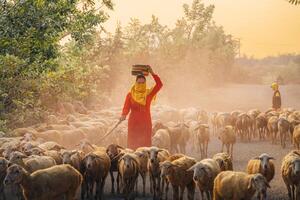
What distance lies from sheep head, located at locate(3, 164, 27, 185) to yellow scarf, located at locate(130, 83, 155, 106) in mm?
5756

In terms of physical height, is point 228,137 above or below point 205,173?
above

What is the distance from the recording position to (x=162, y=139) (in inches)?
707

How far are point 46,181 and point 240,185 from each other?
4.20 meters

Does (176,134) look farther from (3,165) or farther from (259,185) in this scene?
(259,185)

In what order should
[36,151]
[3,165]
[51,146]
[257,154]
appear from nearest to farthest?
[3,165] → [36,151] → [51,146] → [257,154]

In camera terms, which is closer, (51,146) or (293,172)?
(293,172)

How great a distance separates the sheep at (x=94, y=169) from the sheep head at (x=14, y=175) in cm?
240

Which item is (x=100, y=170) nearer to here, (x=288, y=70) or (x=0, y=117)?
(x=0, y=117)

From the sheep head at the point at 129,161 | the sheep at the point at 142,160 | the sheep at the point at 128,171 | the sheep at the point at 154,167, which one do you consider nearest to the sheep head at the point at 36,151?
the sheep at the point at 128,171

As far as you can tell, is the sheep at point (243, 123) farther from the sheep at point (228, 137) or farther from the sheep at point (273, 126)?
the sheep at point (228, 137)

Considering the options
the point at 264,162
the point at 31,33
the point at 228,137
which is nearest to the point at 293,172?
the point at 264,162

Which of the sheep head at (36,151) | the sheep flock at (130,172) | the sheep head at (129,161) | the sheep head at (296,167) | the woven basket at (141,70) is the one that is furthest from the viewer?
the woven basket at (141,70)

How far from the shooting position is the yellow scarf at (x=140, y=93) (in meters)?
15.1

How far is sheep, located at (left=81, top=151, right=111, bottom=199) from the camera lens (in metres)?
12.3
